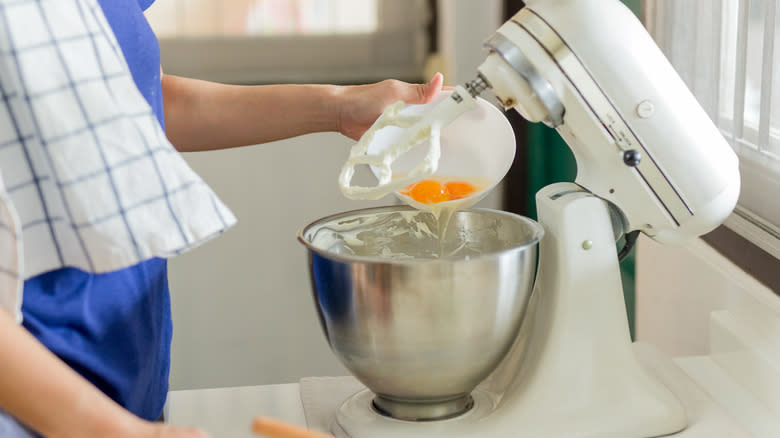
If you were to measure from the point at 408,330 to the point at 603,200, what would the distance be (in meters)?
0.23

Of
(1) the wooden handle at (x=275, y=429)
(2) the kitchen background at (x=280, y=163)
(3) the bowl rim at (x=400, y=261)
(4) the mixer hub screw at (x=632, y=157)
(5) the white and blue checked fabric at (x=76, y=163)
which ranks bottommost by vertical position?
(2) the kitchen background at (x=280, y=163)

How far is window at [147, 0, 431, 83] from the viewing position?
9.09 ft

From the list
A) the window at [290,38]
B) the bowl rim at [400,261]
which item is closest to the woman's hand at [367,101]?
the bowl rim at [400,261]

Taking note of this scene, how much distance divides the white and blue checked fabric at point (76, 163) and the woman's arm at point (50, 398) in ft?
0.18

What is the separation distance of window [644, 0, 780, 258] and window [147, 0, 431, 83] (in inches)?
62.6

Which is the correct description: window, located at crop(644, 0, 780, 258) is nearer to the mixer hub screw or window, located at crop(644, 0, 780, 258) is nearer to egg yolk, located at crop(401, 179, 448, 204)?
the mixer hub screw

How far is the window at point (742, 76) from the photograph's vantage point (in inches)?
40.1

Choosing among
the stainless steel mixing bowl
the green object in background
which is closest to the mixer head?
the stainless steel mixing bowl

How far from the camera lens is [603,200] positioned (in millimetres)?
813

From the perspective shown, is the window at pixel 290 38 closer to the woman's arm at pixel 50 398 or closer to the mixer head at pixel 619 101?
the mixer head at pixel 619 101

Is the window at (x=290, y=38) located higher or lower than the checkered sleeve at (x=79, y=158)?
lower

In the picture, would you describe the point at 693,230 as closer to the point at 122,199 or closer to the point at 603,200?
the point at 603,200

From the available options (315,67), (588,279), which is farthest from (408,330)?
(315,67)

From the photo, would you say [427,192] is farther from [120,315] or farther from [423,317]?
[120,315]
